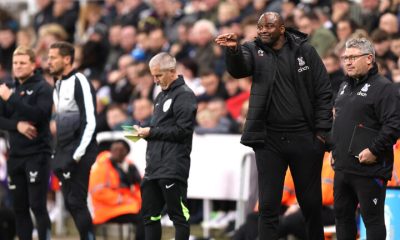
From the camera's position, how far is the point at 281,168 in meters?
9.54

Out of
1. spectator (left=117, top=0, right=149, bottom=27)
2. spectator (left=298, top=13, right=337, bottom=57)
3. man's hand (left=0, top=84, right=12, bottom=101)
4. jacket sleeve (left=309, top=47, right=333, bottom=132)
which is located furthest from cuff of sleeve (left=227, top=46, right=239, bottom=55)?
spectator (left=117, top=0, right=149, bottom=27)

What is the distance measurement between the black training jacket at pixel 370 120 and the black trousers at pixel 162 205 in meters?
1.63

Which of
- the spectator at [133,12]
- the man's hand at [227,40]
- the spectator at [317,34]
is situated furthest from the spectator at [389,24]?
the spectator at [133,12]

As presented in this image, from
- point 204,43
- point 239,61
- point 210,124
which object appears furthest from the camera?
point 204,43

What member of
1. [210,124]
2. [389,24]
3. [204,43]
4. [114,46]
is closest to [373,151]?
[389,24]

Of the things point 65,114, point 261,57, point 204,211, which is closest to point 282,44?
point 261,57

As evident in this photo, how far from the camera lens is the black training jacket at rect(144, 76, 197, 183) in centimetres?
1033

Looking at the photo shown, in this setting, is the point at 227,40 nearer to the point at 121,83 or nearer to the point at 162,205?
the point at 162,205

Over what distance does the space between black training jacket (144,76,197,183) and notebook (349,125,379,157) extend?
1704mm

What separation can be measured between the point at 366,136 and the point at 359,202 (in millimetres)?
615

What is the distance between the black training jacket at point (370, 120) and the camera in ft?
30.8

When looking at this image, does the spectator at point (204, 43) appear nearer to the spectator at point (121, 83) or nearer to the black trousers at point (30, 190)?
the spectator at point (121, 83)

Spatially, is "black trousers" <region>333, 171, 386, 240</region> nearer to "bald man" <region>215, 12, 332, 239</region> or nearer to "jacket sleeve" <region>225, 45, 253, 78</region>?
"bald man" <region>215, 12, 332, 239</region>

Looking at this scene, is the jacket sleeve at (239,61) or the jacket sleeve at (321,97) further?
the jacket sleeve at (321,97)
